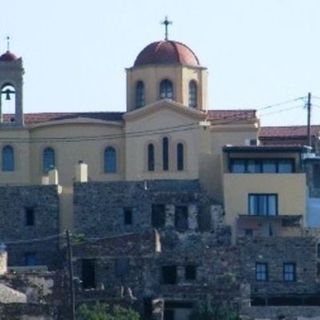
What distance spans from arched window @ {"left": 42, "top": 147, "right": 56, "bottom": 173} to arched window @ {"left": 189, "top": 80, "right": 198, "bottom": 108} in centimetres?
638

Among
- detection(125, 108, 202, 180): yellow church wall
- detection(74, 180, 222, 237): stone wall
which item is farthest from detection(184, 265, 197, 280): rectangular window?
detection(125, 108, 202, 180): yellow church wall

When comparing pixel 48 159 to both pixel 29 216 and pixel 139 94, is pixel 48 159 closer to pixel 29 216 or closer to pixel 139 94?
pixel 139 94

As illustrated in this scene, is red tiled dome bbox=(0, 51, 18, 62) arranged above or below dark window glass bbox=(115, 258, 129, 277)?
above

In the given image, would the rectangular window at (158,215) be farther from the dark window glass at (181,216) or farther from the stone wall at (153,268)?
the stone wall at (153,268)

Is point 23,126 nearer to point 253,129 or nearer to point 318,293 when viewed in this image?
point 253,129

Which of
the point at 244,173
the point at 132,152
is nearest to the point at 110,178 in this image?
the point at 132,152

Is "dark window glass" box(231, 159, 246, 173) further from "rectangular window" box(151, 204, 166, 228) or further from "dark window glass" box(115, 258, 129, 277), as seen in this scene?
"dark window glass" box(115, 258, 129, 277)

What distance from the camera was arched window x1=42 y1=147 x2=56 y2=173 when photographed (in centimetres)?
13351

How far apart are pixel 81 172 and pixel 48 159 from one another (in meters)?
4.53

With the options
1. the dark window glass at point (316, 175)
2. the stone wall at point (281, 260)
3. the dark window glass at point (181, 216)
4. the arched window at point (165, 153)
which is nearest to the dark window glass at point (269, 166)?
the dark window glass at point (316, 175)

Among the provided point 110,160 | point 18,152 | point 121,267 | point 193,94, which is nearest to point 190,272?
point 121,267

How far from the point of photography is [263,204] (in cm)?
12475

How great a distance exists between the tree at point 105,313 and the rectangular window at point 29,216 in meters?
10.8

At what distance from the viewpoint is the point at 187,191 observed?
126 metres
